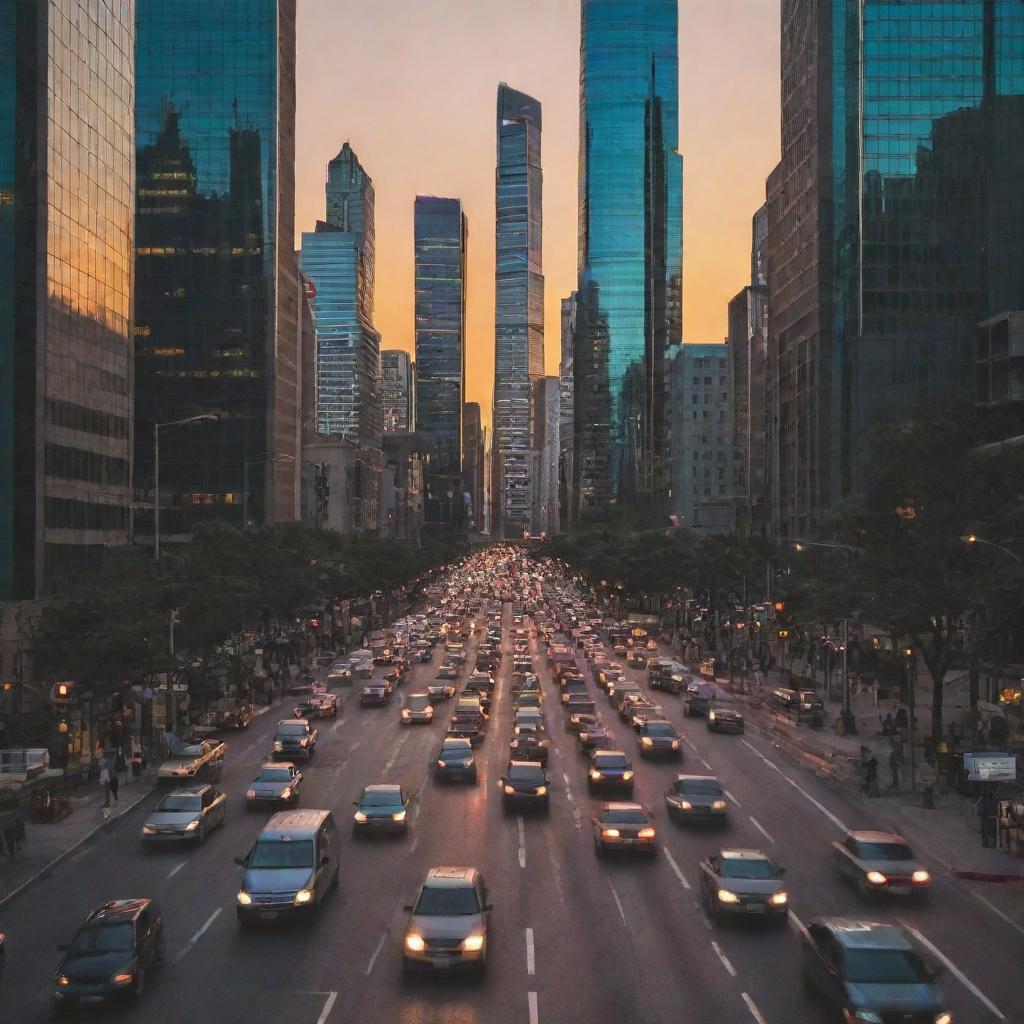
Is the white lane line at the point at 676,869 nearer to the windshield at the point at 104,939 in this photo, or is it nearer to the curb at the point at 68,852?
the windshield at the point at 104,939

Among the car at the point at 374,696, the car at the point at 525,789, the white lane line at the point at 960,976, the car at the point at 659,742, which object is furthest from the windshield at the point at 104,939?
the car at the point at 374,696

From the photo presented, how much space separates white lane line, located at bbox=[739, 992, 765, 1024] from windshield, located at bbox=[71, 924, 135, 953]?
9.65 meters

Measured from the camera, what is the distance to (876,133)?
102188mm

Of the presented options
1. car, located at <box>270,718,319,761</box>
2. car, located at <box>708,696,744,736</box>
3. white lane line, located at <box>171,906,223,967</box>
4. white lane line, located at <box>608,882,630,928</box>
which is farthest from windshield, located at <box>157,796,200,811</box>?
car, located at <box>708,696,744,736</box>

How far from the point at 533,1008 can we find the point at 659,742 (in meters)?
26.2

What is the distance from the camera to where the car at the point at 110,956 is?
17.2 metres

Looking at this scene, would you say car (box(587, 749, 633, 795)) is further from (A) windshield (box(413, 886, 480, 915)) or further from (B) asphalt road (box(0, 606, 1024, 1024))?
(A) windshield (box(413, 886, 480, 915))

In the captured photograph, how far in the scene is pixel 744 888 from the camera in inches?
859

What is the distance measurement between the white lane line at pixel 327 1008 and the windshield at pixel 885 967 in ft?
25.1

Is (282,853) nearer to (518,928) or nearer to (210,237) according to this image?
(518,928)

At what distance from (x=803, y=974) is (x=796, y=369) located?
105m

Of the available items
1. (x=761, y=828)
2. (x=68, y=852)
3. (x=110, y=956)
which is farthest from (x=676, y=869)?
(x=68, y=852)

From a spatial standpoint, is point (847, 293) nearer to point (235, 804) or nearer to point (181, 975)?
point (235, 804)

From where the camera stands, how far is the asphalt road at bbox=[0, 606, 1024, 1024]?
17578 mm
